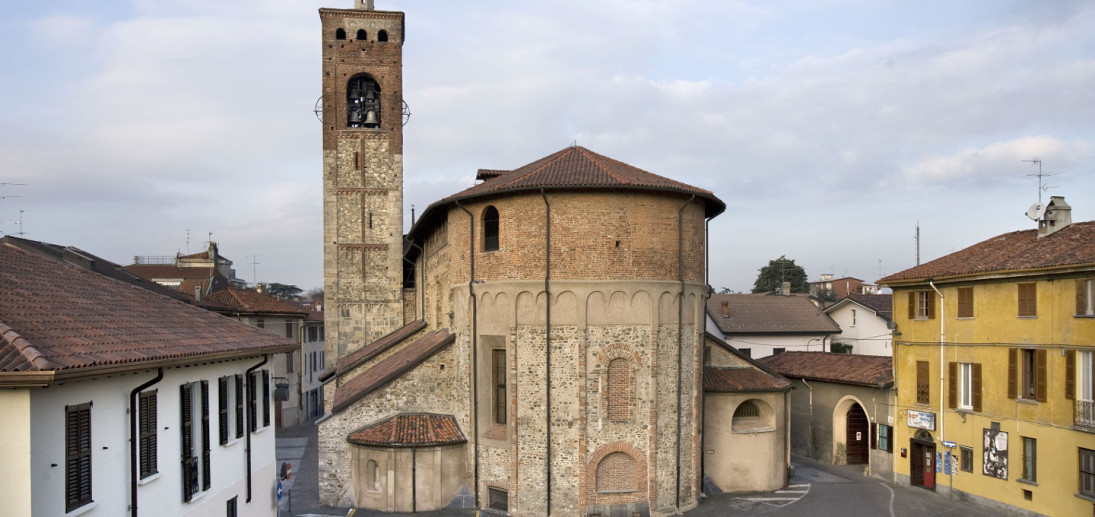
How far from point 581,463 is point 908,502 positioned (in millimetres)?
10966

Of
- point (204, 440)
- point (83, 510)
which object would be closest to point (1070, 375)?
point (204, 440)

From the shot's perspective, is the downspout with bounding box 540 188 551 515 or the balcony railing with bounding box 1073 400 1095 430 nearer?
the balcony railing with bounding box 1073 400 1095 430

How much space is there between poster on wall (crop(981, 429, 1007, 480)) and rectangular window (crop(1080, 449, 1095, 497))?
248cm

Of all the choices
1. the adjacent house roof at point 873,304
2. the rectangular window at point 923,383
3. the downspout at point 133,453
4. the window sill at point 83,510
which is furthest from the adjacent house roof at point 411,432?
the adjacent house roof at point 873,304

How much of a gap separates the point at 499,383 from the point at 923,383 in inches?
557

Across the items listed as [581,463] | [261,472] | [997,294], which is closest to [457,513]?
[581,463]

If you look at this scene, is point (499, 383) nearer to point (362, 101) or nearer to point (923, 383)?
point (923, 383)

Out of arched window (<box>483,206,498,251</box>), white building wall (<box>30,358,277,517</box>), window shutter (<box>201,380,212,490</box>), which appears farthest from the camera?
arched window (<box>483,206,498,251</box>)

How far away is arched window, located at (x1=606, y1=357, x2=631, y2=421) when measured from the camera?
21.6 meters

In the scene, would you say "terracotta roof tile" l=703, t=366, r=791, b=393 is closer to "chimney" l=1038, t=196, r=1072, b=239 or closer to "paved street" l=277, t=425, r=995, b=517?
"paved street" l=277, t=425, r=995, b=517

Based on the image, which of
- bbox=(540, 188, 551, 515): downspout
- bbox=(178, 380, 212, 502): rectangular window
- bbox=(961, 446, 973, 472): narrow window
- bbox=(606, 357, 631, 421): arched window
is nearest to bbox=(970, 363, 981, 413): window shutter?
bbox=(961, 446, 973, 472): narrow window

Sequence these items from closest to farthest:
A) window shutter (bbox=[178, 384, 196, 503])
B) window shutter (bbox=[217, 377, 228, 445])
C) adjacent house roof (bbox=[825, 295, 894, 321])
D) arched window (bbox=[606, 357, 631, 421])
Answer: window shutter (bbox=[178, 384, 196, 503]), window shutter (bbox=[217, 377, 228, 445]), arched window (bbox=[606, 357, 631, 421]), adjacent house roof (bbox=[825, 295, 894, 321])

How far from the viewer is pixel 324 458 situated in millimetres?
23500

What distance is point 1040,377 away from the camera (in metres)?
20.8
